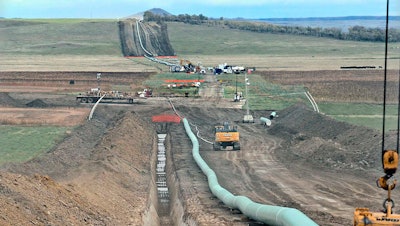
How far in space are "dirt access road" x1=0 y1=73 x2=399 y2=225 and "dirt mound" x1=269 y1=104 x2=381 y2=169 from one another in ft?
0.32

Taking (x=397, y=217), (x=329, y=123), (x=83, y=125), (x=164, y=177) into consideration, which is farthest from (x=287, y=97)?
(x=397, y=217)

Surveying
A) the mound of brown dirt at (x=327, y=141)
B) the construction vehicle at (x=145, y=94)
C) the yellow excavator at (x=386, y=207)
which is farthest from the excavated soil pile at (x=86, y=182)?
the construction vehicle at (x=145, y=94)

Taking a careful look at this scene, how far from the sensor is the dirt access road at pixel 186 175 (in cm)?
2991

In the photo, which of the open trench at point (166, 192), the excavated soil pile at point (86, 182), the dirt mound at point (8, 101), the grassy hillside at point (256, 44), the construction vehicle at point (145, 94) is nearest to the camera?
the excavated soil pile at point (86, 182)

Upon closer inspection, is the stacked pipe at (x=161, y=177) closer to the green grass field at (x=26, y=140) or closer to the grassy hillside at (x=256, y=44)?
the green grass field at (x=26, y=140)

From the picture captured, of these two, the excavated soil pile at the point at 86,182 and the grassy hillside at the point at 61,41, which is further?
the grassy hillside at the point at 61,41

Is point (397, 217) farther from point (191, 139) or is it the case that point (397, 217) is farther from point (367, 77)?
point (367, 77)

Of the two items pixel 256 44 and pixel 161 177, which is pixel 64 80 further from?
pixel 256 44

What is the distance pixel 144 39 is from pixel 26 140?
118008mm

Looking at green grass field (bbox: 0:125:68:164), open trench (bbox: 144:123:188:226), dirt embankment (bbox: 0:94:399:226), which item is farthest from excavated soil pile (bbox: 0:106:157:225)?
green grass field (bbox: 0:125:68:164)

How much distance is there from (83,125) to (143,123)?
6067 mm

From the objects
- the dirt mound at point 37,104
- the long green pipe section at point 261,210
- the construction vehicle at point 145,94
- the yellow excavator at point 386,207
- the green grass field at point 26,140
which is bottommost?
the construction vehicle at point 145,94

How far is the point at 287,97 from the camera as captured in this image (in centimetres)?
9025

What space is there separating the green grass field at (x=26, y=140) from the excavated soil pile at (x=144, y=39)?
94134 millimetres
